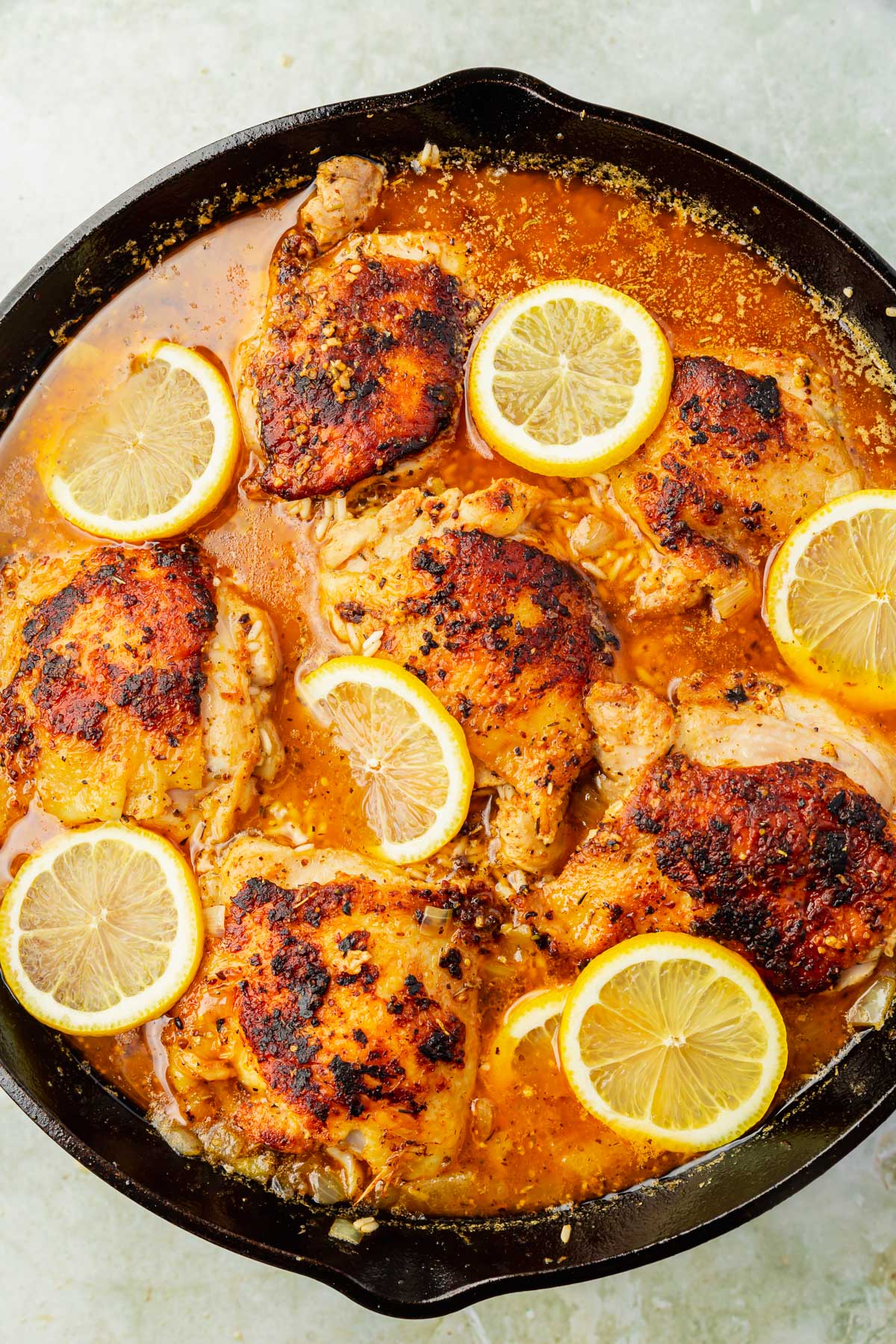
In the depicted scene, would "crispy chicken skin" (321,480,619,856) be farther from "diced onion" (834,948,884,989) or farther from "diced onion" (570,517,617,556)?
"diced onion" (834,948,884,989)

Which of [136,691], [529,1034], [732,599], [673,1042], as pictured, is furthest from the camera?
[732,599]

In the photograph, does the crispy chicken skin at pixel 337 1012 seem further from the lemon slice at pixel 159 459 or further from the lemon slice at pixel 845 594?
the lemon slice at pixel 845 594

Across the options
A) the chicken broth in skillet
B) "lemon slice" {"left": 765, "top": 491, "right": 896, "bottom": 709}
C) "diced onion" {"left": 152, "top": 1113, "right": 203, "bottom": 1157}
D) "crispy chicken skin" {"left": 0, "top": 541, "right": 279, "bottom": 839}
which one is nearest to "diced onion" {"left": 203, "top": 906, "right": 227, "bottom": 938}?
the chicken broth in skillet

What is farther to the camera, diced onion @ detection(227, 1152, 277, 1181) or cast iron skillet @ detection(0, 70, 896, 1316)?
diced onion @ detection(227, 1152, 277, 1181)

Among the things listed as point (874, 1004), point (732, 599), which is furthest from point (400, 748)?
point (874, 1004)

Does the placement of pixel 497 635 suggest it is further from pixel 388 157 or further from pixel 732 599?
pixel 388 157

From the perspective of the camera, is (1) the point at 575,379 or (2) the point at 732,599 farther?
(2) the point at 732,599
